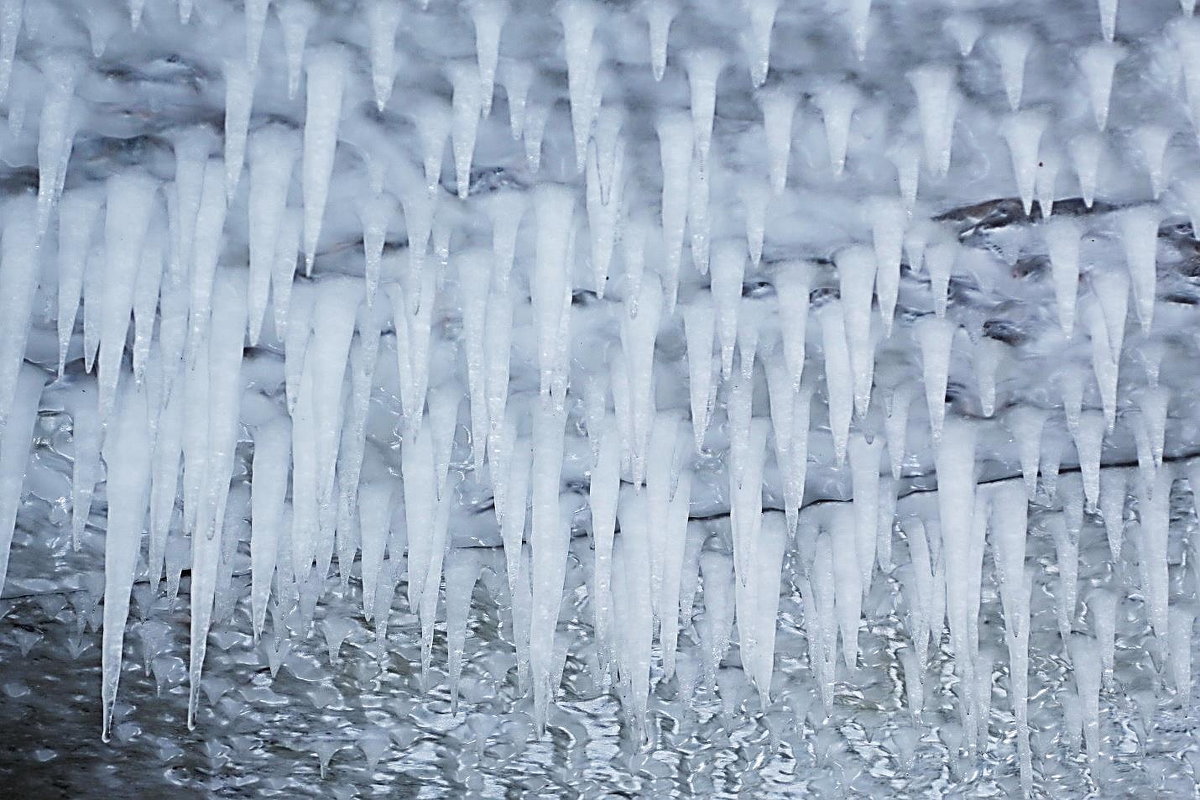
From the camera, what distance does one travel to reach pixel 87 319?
118 inches

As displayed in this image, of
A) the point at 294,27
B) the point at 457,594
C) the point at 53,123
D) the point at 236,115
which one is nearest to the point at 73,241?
the point at 53,123

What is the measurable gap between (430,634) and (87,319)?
4.25 ft

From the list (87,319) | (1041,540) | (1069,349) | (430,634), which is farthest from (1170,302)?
(87,319)

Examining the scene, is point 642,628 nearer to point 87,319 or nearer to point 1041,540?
point 1041,540

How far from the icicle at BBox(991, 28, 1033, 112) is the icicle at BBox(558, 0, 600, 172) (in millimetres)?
675

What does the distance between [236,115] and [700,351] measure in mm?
1103

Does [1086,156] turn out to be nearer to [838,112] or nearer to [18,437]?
[838,112]

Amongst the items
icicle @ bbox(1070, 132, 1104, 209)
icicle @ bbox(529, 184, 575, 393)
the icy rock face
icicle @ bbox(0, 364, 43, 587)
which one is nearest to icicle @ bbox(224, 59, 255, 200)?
the icy rock face

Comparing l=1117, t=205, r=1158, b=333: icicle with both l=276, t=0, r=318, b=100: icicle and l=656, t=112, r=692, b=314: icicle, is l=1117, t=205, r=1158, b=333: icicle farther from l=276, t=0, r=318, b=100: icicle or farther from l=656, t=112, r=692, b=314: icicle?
l=276, t=0, r=318, b=100: icicle

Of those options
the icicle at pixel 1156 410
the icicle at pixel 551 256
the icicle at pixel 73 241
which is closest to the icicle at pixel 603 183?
the icicle at pixel 551 256

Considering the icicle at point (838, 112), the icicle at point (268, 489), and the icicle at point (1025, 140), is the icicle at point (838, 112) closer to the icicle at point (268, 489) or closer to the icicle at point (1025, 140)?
the icicle at point (1025, 140)

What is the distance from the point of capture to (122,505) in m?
3.53

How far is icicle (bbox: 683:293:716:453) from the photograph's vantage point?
10.6 feet

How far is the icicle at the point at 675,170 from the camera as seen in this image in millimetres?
2775
